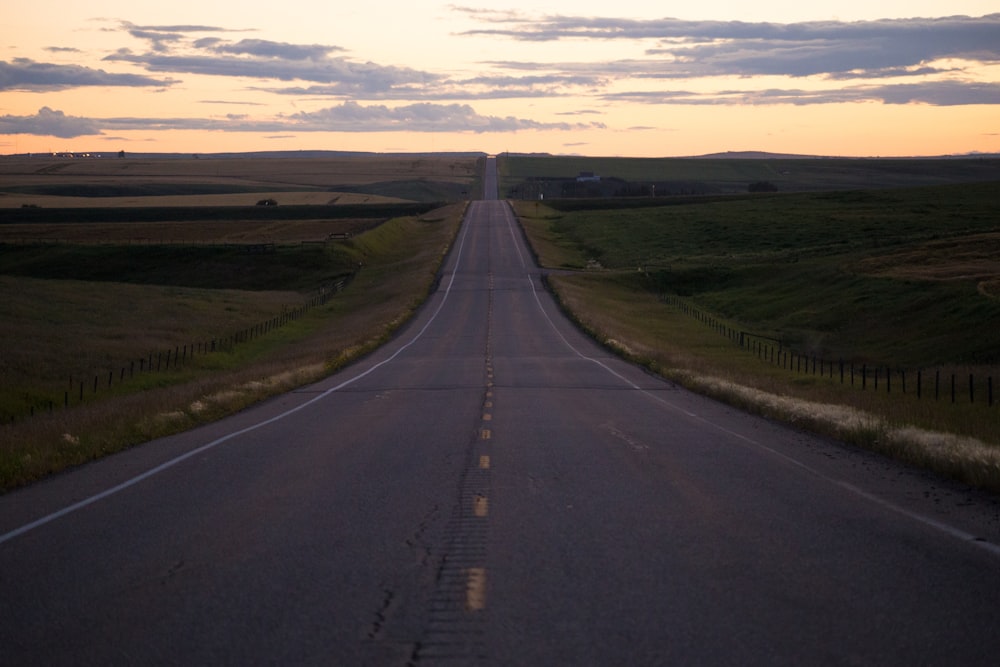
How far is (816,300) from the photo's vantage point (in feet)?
191

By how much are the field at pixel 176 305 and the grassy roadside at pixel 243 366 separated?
66mm

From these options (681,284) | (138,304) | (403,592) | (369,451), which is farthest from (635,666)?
(681,284)

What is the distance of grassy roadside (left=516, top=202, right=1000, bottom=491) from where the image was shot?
43.6ft

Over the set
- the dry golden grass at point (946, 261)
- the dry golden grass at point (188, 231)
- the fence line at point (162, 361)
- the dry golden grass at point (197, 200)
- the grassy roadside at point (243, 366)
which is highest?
the dry golden grass at point (197, 200)

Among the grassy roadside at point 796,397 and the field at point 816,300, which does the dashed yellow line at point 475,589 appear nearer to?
the grassy roadside at point 796,397

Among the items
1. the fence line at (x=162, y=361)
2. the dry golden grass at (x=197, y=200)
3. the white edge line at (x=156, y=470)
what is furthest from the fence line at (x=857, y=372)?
the dry golden grass at (x=197, y=200)

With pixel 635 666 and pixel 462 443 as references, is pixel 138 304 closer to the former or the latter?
pixel 462 443

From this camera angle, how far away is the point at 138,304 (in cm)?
5841

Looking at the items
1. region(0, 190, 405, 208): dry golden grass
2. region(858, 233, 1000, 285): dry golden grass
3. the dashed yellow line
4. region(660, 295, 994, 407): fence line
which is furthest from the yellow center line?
region(0, 190, 405, 208): dry golden grass

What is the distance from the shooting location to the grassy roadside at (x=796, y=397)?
1328 cm

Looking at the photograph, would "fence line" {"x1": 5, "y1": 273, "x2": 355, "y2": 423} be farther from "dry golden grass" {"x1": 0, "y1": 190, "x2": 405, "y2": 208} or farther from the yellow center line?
"dry golden grass" {"x1": 0, "y1": 190, "x2": 405, "y2": 208}

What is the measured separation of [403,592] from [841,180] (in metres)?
202

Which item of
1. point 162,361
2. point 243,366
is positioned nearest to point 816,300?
point 243,366

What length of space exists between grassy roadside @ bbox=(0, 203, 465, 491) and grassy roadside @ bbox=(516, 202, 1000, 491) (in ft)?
31.4
